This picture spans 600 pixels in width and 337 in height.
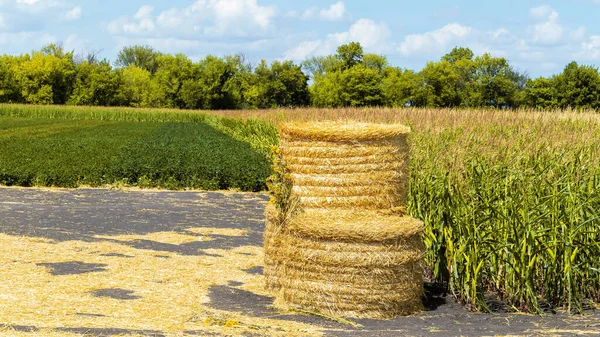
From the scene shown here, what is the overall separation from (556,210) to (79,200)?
31.2 ft

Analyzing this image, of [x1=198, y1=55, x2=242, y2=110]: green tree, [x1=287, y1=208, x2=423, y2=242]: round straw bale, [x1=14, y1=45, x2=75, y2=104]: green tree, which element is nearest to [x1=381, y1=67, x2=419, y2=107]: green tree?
[x1=198, y1=55, x2=242, y2=110]: green tree

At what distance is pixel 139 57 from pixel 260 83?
111 feet

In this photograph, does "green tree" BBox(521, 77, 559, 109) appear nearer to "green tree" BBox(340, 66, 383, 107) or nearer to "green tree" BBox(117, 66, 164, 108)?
"green tree" BBox(340, 66, 383, 107)

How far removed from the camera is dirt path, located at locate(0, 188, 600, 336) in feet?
19.0

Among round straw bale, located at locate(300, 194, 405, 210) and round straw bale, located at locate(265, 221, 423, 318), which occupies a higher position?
round straw bale, located at locate(300, 194, 405, 210)

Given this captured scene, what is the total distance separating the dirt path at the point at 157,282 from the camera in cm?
580

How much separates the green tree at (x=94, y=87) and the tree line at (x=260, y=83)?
0.13m

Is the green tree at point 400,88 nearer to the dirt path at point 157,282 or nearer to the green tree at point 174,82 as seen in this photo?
the green tree at point 174,82

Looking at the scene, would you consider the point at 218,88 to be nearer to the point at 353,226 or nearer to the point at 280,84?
the point at 280,84

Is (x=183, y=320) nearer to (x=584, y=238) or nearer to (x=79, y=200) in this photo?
(x=584, y=238)

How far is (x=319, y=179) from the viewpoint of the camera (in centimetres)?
648

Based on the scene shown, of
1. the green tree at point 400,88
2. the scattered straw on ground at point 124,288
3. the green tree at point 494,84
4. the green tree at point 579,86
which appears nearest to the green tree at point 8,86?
the green tree at point 400,88

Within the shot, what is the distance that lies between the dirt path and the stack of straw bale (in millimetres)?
213

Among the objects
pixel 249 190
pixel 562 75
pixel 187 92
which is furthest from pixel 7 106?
pixel 249 190
